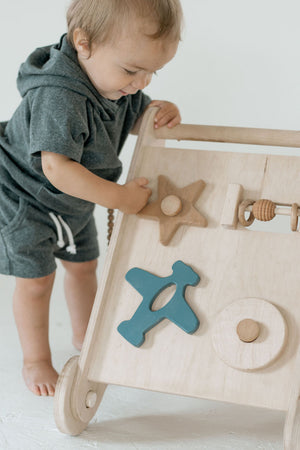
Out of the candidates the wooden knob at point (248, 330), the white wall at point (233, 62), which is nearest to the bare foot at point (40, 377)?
the wooden knob at point (248, 330)

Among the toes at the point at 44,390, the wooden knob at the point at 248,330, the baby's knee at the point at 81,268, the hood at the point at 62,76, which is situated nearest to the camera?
the wooden knob at the point at 248,330

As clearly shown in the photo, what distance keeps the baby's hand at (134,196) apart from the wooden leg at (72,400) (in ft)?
0.77

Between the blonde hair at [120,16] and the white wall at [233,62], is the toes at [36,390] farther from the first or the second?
the white wall at [233,62]

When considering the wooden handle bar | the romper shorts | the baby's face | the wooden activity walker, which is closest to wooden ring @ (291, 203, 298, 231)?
the wooden activity walker

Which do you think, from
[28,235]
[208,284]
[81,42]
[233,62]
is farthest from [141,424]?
[233,62]

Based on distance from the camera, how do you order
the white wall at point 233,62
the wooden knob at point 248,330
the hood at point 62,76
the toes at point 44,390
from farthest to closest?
the white wall at point 233,62 < the toes at point 44,390 < the hood at point 62,76 < the wooden knob at point 248,330

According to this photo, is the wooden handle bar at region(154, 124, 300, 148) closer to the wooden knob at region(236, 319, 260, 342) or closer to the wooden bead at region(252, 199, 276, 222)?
the wooden bead at region(252, 199, 276, 222)

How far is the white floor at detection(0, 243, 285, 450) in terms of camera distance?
3.22ft

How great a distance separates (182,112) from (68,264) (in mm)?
479

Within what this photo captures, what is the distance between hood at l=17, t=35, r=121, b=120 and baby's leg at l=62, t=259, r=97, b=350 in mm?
338

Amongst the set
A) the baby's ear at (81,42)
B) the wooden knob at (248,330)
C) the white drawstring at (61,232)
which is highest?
the baby's ear at (81,42)

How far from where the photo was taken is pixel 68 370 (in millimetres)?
952

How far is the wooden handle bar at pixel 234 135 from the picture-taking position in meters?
1.06

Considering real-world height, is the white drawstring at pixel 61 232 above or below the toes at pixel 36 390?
above
